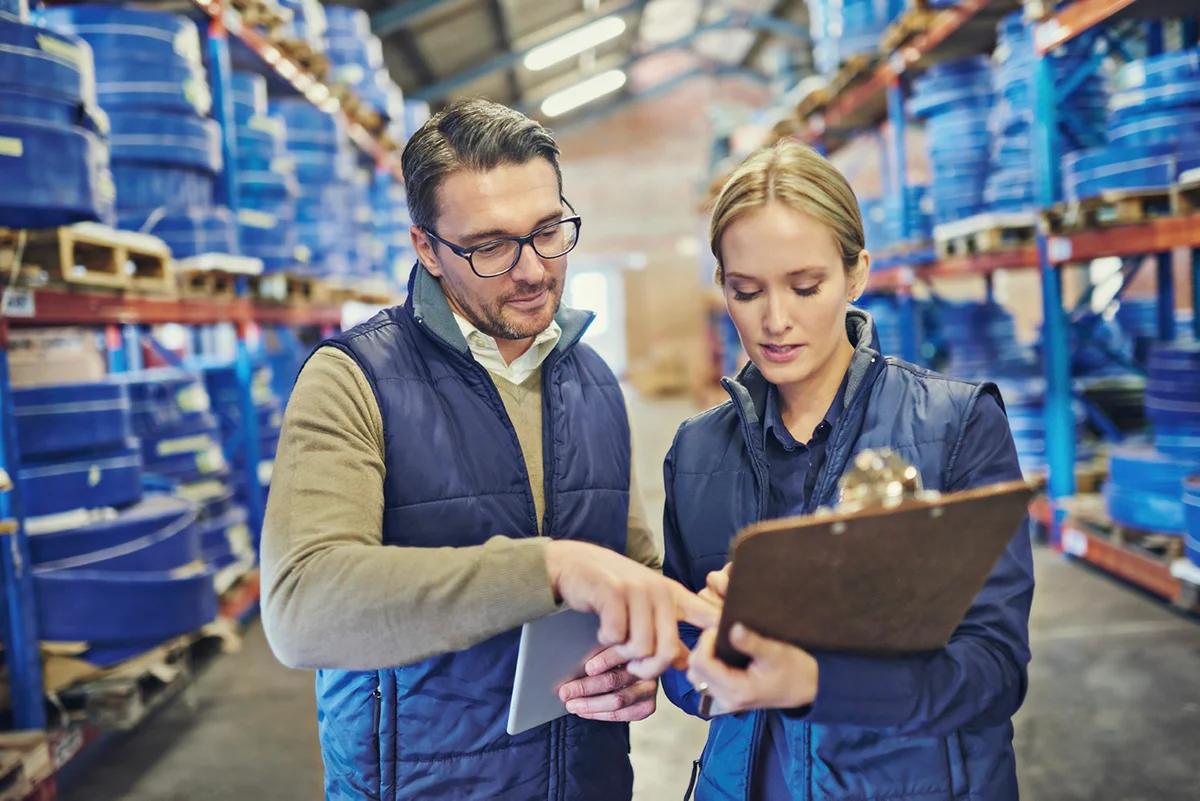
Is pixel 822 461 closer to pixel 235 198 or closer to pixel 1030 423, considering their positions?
pixel 235 198

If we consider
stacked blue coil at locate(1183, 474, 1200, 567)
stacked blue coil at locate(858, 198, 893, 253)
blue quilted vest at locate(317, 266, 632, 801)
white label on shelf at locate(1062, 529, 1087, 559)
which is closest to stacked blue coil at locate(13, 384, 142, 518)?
blue quilted vest at locate(317, 266, 632, 801)

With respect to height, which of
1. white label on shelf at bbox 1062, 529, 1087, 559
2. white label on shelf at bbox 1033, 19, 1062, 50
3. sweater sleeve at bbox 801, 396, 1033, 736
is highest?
white label on shelf at bbox 1033, 19, 1062, 50

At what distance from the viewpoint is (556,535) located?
1.84m

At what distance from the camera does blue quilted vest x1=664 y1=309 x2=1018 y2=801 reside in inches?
58.6

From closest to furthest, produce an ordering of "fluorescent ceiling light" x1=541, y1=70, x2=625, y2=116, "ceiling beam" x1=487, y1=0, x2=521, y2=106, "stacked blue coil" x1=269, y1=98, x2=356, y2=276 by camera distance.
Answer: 1. "stacked blue coil" x1=269, y1=98, x2=356, y2=276
2. "ceiling beam" x1=487, y1=0, x2=521, y2=106
3. "fluorescent ceiling light" x1=541, y1=70, x2=625, y2=116

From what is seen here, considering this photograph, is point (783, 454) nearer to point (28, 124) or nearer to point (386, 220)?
point (28, 124)

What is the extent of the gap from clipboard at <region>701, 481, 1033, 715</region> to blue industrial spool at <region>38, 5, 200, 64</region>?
4.96m

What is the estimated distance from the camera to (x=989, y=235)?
636 centimetres

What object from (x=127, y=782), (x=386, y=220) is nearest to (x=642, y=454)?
(x=386, y=220)

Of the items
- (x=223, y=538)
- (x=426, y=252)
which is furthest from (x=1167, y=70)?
(x=223, y=538)

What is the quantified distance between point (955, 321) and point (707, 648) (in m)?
7.43

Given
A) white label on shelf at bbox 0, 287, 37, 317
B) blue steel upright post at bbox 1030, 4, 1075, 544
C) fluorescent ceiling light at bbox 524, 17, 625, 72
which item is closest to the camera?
white label on shelf at bbox 0, 287, 37, 317

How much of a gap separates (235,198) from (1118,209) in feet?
17.4

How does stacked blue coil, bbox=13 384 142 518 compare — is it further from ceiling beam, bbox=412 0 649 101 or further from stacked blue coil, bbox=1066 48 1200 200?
ceiling beam, bbox=412 0 649 101
